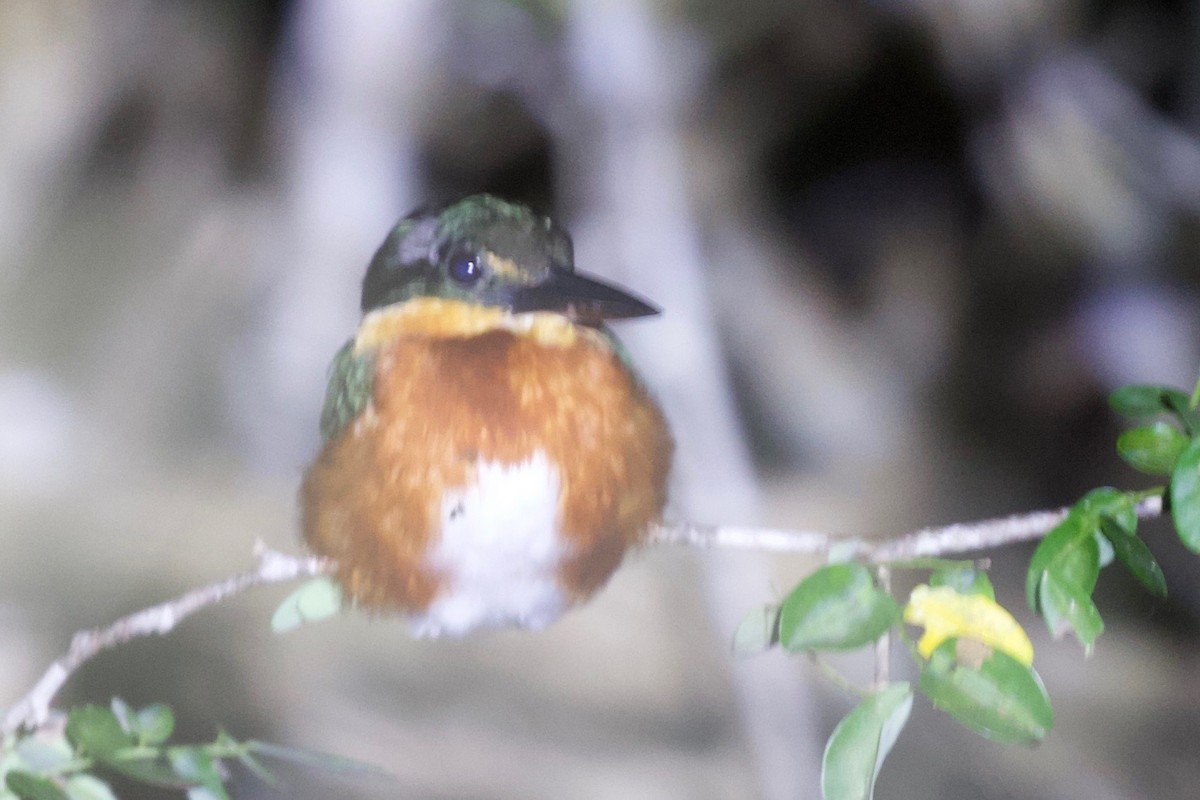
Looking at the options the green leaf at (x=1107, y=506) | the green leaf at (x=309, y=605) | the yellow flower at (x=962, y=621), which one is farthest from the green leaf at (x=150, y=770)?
the green leaf at (x=1107, y=506)

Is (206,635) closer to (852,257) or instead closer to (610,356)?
(610,356)

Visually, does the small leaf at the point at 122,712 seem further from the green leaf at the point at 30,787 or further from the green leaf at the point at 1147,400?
the green leaf at the point at 1147,400

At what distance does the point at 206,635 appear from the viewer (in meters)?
0.70

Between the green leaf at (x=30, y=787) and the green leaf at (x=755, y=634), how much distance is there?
54cm

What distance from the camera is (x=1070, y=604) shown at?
2.06 feet

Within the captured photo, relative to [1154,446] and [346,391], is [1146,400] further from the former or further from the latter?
[346,391]

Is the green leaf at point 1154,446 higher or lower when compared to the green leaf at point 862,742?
higher

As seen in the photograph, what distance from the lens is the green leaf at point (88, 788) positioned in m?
0.66

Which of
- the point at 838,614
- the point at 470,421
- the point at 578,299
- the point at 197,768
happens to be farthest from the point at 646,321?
the point at 197,768

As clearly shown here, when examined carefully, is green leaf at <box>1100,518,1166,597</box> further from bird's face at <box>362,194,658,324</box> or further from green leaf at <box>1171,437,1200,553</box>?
bird's face at <box>362,194,658,324</box>

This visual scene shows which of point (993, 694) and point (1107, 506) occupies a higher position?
point (1107, 506)

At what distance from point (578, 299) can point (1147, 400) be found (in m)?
0.46

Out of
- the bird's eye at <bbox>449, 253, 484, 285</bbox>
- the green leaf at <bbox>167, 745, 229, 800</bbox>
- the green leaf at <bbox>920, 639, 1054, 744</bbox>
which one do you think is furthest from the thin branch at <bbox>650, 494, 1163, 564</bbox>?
the green leaf at <bbox>167, 745, 229, 800</bbox>

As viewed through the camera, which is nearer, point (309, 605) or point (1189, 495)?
point (1189, 495)
